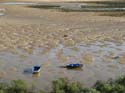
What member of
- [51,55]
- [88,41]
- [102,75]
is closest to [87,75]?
[102,75]

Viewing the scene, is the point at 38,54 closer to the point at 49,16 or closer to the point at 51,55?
the point at 51,55

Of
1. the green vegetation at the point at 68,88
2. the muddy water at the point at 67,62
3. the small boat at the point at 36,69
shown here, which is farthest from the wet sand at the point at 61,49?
the green vegetation at the point at 68,88

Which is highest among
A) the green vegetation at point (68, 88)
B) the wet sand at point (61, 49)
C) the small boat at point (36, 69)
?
the green vegetation at point (68, 88)

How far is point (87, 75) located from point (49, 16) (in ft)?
79.3

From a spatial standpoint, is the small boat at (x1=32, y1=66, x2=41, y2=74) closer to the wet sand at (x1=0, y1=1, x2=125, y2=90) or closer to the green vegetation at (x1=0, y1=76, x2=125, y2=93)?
the wet sand at (x1=0, y1=1, x2=125, y2=90)

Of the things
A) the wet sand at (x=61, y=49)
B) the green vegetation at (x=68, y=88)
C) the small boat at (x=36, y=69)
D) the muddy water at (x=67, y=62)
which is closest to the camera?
the green vegetation at (x=68, y=88)

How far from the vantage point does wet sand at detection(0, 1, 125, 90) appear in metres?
15.9

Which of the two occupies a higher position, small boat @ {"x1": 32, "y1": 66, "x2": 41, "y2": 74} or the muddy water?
small boat @ {"x1": 32, "y1": 66, "x2": 41, "y2": 74}

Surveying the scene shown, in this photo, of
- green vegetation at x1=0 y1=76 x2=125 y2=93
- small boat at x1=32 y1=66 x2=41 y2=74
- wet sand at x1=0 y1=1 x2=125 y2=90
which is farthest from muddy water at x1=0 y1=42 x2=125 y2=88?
green vegetation at x1=0 y1=76 x2=125 y2=93

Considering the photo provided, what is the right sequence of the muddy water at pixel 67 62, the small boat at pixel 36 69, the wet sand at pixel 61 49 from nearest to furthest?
the muddy water at pixel 67 62 → the small boat at pixel 36 69 → the wet sand at pixel 61 49

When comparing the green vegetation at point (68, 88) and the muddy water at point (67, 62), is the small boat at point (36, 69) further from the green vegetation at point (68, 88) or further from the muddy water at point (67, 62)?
the green vegetation at point (68, 88)

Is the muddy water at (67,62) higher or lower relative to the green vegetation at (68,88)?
lower

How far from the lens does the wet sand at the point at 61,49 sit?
15.9m

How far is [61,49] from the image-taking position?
21.0 meters
